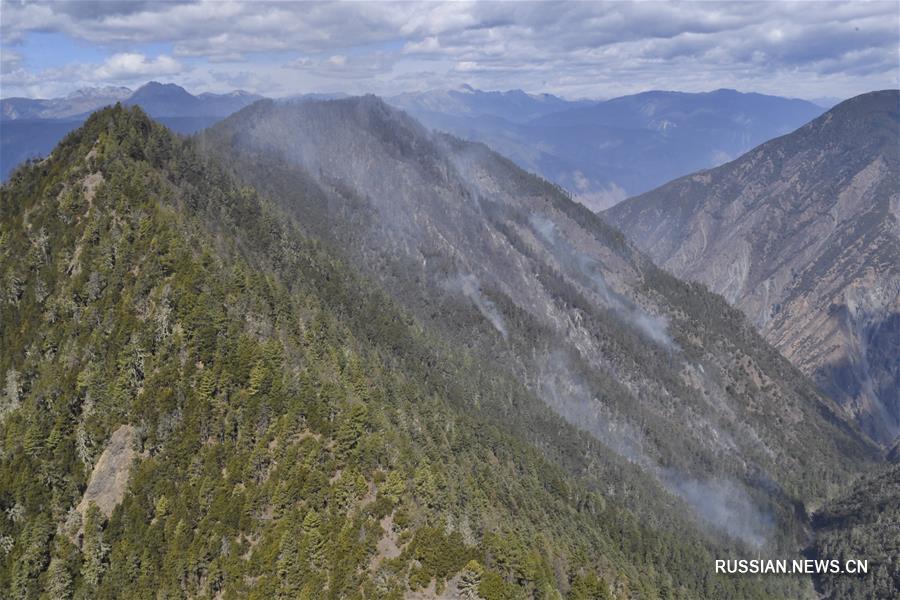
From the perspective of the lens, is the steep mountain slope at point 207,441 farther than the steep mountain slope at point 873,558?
No

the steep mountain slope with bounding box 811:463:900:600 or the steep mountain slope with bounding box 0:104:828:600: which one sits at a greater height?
the steep mountain slope with bounding box 0:104:828:600

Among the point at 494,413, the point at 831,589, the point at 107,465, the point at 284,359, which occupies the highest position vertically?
the point at 284,359

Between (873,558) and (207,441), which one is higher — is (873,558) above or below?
below

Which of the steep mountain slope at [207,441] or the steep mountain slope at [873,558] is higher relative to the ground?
the steep mountain slope at [207,441]

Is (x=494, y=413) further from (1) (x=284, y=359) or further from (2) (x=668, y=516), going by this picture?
(1) (x=284, y=359)

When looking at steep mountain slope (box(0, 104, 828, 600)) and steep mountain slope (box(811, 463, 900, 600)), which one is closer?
steep mountain slope (box(0, 104, 828, 600))

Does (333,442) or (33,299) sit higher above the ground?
(33,299)

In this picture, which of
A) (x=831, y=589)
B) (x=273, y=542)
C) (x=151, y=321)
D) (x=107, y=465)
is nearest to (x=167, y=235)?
(x=151, y=321)

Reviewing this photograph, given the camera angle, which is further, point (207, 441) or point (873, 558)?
point (873, 558)
